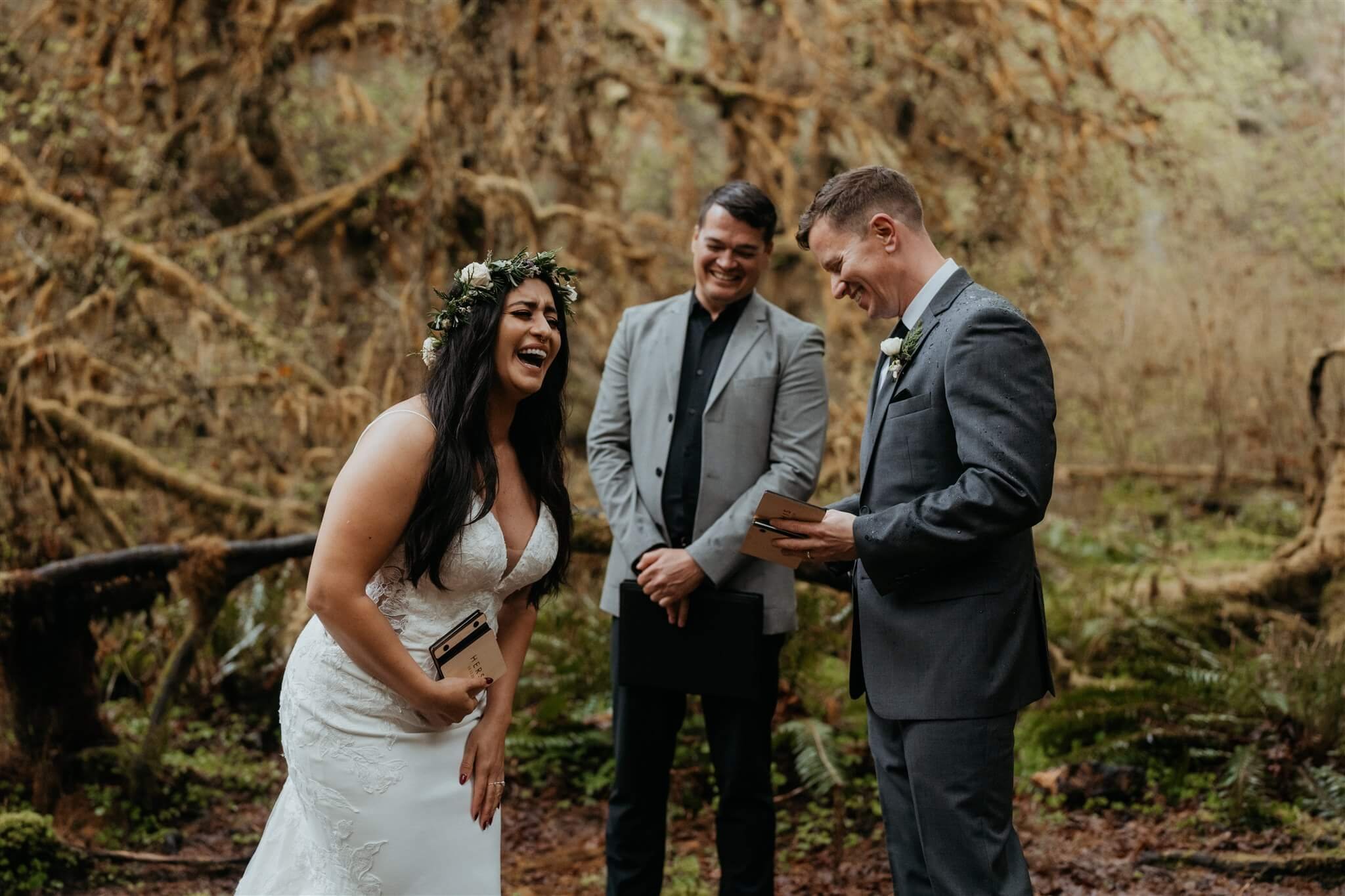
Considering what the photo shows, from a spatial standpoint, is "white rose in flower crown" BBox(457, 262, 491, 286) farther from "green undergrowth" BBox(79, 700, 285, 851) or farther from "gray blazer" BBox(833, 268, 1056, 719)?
"green undergrowth" BBox(79, 700, 285, 851)

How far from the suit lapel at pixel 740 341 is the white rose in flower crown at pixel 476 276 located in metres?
1.02

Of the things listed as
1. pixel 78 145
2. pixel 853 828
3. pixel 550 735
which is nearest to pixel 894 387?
pixel 853 828

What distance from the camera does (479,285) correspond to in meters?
2.62

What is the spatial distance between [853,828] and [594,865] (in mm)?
1012

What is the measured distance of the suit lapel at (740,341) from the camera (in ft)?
11.4

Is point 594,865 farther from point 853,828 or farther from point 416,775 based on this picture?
point 416,775

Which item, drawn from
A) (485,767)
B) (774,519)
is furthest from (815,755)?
(485,767)

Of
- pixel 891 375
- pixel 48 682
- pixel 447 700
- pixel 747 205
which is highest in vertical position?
pixel 747 205

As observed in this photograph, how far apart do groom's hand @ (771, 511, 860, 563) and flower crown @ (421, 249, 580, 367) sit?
0.84 metres

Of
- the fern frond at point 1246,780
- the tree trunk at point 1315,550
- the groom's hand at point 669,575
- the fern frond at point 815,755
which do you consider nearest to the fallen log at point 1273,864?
the fern frond at point 1246,780

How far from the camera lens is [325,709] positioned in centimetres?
247

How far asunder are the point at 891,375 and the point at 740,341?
915 millimetres

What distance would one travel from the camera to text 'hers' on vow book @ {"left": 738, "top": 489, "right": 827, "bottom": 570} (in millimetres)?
2658

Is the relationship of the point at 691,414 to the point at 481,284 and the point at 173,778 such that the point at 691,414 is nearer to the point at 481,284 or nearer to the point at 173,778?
the point at 481,284
